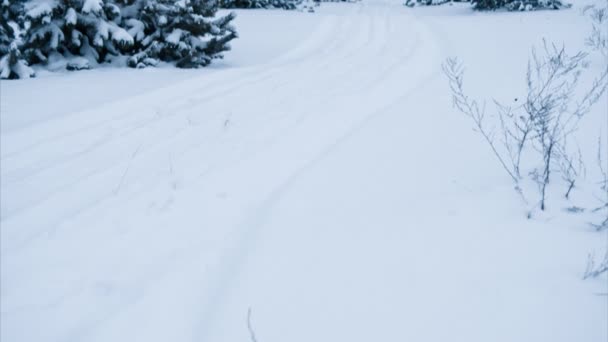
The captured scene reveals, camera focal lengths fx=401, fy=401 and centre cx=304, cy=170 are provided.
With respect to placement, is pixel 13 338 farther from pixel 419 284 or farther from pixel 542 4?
pixel 542 4

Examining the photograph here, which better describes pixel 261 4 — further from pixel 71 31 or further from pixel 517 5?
pixel 71 31

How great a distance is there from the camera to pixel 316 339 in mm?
1667

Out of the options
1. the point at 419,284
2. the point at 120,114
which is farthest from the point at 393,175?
the point at 120,114

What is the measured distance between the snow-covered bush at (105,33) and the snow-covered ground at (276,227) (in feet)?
5.14

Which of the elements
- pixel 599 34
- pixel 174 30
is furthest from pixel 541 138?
pixel 174 30

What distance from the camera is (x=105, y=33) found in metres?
6.53

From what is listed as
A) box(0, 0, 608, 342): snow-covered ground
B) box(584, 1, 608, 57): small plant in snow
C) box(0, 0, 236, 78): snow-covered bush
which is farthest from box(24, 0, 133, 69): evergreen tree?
box(584, 1, 608, 57): small plant in snow

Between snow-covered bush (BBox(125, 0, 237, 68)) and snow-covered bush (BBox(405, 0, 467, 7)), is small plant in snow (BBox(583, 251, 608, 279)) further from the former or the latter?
snow-covered bush (BBox(405, 0, 467, 7))

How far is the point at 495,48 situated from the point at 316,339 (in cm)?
833

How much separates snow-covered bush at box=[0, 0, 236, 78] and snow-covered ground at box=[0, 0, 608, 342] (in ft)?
5.14

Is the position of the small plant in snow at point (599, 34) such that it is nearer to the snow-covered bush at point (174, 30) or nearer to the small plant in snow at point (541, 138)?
the small plant in snow at point (541, 138)

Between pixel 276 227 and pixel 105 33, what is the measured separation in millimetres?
5709

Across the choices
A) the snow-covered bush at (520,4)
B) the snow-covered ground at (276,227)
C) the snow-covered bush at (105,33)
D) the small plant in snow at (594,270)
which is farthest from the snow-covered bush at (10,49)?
the snow-covered bush at (520,4)

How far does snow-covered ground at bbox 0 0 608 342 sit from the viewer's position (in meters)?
1.77
